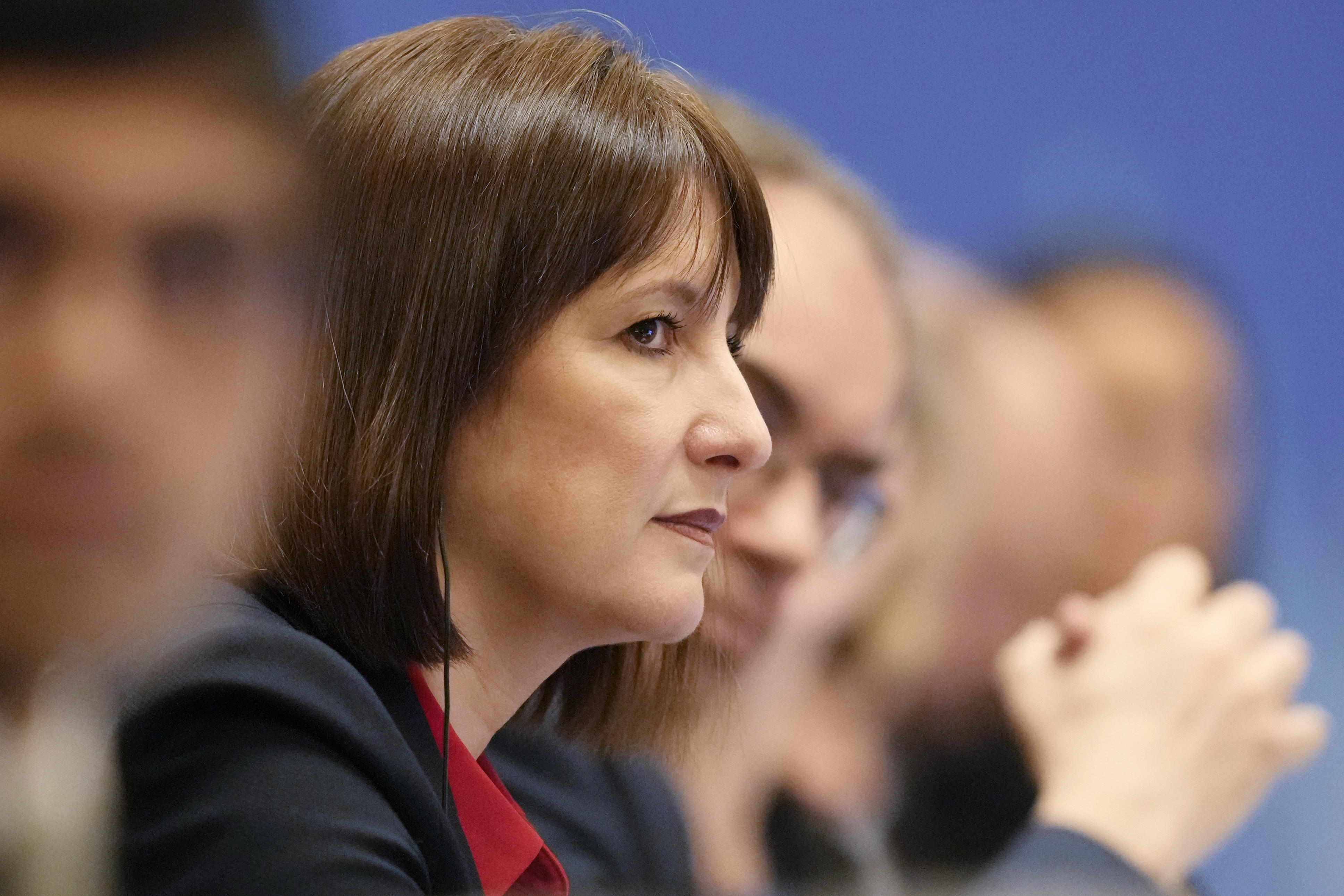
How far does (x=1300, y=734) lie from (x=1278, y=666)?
5 centimetres

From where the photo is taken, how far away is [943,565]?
0.85 m

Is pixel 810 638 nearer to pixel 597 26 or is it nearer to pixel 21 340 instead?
pixel 597 26

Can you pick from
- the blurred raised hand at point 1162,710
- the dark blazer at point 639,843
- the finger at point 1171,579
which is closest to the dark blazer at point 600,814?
the dark blazer at point 639,843

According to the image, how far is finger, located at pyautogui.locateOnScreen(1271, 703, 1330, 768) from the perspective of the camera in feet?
2.79

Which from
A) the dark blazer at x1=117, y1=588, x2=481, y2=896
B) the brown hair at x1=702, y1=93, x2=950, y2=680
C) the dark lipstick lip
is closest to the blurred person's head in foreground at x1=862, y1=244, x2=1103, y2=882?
the brown hair at x1=702, y1=93, x2=950, y2=680

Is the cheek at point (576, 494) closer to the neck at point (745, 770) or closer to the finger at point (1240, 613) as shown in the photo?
the neck at point (745, 770)

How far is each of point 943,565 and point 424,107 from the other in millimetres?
446

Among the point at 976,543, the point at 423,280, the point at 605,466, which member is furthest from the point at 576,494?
the point at 976,543

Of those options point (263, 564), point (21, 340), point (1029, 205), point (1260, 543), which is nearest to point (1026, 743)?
point (1260, 543)

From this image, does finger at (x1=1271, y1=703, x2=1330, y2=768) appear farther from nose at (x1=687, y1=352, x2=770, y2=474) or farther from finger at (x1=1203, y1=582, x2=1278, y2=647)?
nose at (x1=687, y1=352, x2=770, y2=474)

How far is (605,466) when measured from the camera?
601 mm

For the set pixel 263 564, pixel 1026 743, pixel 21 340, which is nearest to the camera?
pixel 21 340

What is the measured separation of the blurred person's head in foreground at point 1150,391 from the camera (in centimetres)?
88

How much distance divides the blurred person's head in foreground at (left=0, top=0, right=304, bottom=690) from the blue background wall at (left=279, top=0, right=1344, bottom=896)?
339 mm
